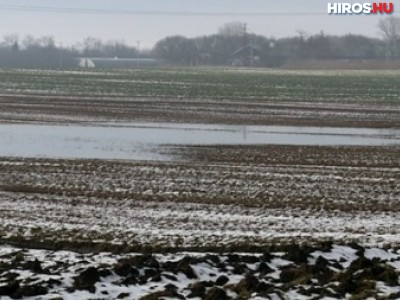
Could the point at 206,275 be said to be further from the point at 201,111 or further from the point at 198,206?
the point at 201,111

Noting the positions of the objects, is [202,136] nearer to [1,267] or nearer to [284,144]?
[284,144]

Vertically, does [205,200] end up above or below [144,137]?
below

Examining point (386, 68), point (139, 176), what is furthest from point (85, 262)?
point (386, 68)

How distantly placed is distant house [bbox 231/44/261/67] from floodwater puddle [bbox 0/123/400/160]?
123 m

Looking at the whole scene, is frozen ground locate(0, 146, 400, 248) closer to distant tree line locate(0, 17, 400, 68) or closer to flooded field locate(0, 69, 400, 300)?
flooded field locate(0, 69, 400, 300)

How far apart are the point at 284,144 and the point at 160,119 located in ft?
35.3

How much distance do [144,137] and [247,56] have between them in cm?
13027

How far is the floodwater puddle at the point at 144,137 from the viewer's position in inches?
1046

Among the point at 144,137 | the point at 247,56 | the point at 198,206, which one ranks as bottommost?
the point at 198,206

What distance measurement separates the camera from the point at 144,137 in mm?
30812

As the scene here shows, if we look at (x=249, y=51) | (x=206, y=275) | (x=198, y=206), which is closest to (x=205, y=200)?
(x=198, y=206)

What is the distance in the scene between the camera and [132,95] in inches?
2184

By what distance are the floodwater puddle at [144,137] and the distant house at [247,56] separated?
122829 millimetres

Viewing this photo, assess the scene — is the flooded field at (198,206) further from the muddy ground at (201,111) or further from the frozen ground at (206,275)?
the muddy ground at (201,111)
